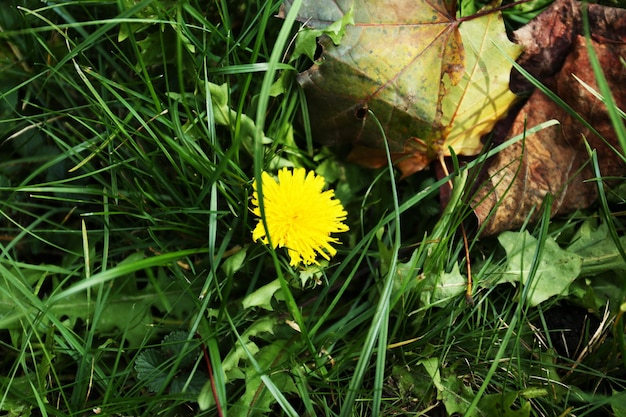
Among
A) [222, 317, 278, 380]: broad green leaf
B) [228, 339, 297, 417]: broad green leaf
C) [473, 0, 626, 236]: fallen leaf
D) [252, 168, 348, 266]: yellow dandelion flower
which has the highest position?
[473, 0, 626, 236]: fallen leaf

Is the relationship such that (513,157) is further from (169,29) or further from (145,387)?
(145,387)

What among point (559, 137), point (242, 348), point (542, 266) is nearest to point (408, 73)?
point (559, 137)

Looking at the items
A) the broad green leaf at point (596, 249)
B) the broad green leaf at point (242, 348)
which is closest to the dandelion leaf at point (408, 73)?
the broad green leaf at point (596, 249)

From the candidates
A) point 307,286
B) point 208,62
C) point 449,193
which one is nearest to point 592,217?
point 449,193

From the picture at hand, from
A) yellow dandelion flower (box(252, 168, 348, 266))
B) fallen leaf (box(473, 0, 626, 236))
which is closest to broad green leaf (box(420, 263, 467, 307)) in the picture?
fallen leaf (box(473, 0, 626, 236))

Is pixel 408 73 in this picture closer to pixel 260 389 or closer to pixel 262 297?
pixel 262 297

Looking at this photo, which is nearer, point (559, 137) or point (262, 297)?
point (262, 297)

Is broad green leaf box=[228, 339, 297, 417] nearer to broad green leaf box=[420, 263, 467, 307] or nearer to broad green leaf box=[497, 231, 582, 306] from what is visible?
broad green leaf box=[420, 263, 467, 307]
